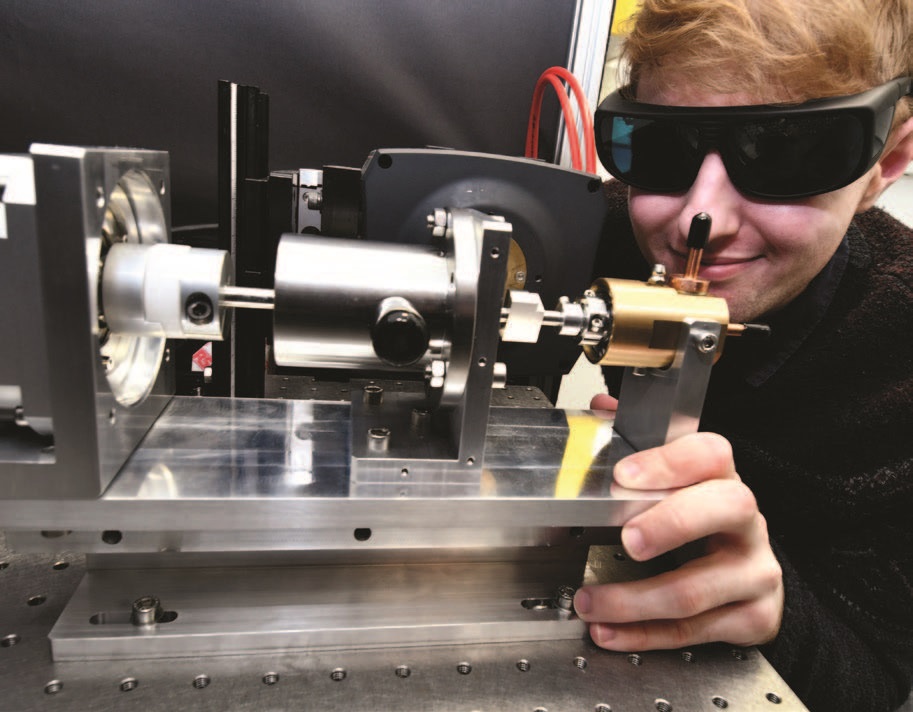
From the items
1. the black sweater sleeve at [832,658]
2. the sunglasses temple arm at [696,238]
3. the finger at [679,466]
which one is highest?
the sunglasses temple arm at [696,238]

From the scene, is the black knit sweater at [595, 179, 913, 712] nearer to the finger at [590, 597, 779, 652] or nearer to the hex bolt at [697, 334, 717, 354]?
the finger at [590, 597, 779, 652]

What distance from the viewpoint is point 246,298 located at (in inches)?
21.2

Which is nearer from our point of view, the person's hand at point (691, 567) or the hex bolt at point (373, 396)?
the person's hand at point (691, 567)

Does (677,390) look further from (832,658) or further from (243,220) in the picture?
(243,220)

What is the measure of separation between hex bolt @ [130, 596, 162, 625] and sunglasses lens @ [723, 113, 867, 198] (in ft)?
2.59

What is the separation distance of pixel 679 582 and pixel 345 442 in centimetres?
35

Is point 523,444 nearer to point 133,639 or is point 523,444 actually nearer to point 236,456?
point 236,456

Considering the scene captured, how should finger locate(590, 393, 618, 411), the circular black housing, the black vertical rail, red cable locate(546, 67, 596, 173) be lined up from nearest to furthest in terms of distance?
the circular black housing
the black vertical rail
finger locate(590, 393, 618, 411)
red cable locate(546, 67, 596, 173)

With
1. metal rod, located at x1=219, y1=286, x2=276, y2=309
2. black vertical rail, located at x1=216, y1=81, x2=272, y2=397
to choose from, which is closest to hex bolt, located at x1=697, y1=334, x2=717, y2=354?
metal rod, located at x1=219, y1=286, x2=276, y2=309

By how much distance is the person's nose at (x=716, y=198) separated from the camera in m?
0.77

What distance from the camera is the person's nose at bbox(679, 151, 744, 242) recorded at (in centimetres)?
77

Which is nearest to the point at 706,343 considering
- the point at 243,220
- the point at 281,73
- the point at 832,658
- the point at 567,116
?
the point at 832,658

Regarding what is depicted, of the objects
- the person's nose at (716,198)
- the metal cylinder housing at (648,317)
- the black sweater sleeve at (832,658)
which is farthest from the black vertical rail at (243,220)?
the black sweater sleeve at (832,658)

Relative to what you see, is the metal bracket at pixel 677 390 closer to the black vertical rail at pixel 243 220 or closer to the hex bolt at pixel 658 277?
the hex bolt at pixel 658 277
